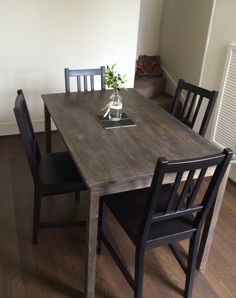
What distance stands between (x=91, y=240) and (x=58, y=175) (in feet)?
1.94

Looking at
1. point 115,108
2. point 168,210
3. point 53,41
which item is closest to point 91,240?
point 168,210

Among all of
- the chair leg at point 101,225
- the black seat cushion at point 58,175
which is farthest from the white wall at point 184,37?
the chair leg at point 101,225

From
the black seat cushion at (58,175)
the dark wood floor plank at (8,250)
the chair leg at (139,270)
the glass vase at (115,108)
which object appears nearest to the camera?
the chair leg at (139,270)

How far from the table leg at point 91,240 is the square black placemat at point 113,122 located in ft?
2.16

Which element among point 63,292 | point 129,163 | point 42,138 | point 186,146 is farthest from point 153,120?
point 42,138

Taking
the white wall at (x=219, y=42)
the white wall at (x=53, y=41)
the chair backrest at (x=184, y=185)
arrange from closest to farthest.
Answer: the chair backrest at (x=184, y=185), the white wall at (x=219, y=42), the white wall at (x=53, y=41)

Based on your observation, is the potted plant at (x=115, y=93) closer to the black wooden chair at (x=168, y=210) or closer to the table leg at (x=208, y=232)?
the black wooden chair at (x=168, y=210)

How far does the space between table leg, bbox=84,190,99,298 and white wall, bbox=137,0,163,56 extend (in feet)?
12.4

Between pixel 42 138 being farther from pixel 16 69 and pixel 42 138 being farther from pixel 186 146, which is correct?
pixel 186 146

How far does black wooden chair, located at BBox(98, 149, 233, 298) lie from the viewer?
1.26 meters

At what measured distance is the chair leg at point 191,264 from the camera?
161 centimetres

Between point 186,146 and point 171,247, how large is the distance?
2.25 ft

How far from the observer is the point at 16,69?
3.24 m

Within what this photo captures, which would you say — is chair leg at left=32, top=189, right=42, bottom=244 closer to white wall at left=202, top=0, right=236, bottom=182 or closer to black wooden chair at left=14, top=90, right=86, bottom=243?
black wooden chair at left=14, top=90, right=86, bottom=243
